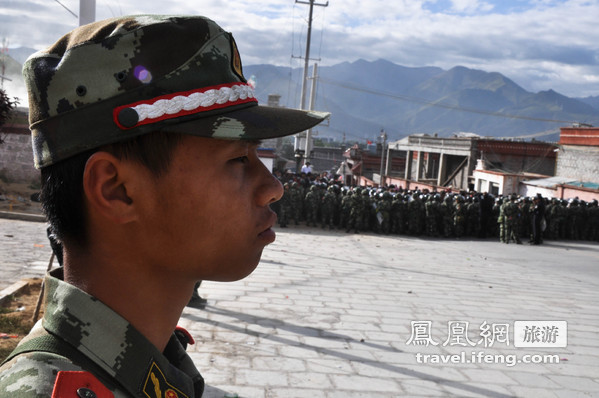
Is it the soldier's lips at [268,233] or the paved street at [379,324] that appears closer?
the soldier's lips at [268,233]

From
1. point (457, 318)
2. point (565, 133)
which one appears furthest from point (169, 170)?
point (565, 133)

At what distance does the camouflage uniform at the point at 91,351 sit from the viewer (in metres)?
0.80

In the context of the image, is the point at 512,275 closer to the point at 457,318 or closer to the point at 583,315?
the point at 583,315

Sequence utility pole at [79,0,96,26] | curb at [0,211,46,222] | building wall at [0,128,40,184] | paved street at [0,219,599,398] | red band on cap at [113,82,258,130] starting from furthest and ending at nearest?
building wall at [0,128,40,184]
curb at [0,211,46,222]
utility pole at [79,0,96,26]
paved street at [0,219,599,398]
red band on cap at [113,82,258,130]

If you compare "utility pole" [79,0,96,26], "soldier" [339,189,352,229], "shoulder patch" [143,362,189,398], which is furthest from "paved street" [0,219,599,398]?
"soldier" [339,189,352,229]

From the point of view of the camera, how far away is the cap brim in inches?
36.3

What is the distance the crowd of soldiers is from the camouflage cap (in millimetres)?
13915

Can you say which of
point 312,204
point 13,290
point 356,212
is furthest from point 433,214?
point 13,290

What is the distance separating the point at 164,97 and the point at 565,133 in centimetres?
2906

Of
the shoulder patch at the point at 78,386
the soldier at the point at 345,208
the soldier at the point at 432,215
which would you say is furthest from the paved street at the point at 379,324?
the soldier at the point at 432,215

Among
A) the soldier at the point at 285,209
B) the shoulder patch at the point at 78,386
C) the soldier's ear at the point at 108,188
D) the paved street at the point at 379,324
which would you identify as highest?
the soldier's ear at the point at 108,188

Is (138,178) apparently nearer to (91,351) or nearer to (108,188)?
(108,188)

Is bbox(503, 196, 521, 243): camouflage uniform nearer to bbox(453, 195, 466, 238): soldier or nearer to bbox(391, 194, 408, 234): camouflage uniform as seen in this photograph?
bbox(453, 195, 466, 238): soldier

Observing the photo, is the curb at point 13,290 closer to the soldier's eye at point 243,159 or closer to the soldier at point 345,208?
the soldier's eye at point 243,159
